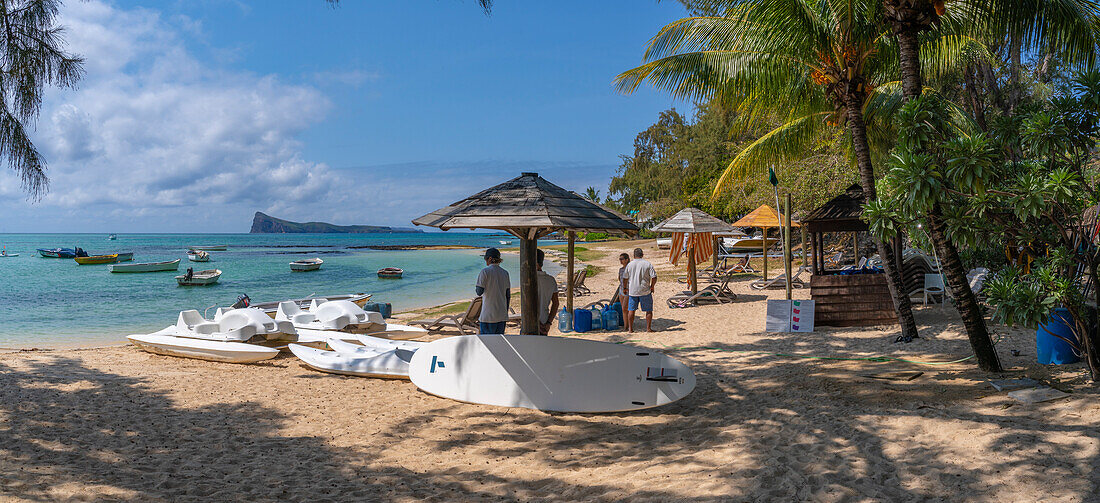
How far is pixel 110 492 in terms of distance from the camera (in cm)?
403

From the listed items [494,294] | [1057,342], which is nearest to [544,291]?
[494,294]

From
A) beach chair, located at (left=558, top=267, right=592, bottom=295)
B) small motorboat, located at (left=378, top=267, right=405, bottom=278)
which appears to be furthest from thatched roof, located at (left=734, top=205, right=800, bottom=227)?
small motorboat, located at (left=378, top=267, right=405, bottom=278)

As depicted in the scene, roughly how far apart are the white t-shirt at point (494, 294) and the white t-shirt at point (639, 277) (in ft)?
11.9

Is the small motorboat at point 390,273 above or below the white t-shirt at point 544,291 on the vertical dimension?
below

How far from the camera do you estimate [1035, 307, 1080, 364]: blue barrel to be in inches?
237

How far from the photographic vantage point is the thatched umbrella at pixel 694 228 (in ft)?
49.5

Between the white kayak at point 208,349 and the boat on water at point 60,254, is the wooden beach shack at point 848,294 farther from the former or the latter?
the boat on water at point 60,254

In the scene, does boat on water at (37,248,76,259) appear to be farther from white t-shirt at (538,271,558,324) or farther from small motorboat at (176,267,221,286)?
white t-shirt at (538,271,558,324)

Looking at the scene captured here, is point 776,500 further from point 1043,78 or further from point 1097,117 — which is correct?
point 1043,78

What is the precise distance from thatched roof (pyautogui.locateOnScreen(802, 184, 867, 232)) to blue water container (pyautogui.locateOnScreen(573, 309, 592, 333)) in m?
4.20

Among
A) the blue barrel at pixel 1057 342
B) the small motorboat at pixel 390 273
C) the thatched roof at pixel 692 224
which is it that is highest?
the thatched roof at pixel 692 224

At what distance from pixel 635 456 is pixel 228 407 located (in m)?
4.49

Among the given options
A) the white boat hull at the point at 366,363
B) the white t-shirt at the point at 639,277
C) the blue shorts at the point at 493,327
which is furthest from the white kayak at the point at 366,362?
the white t-shirt at the point at 639,277

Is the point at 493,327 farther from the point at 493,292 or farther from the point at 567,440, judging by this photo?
the point at 567,440
